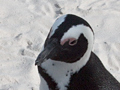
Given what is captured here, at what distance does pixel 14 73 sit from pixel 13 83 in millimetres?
96

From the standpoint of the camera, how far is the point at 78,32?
1.41 metres

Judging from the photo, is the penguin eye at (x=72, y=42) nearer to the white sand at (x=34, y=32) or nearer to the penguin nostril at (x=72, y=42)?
the penguin nostril at (x=72, y=42)

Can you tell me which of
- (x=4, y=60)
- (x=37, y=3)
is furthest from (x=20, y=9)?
(x=4, y=60)

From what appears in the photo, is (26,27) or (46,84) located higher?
(46,84)

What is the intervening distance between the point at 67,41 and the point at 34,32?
123cm

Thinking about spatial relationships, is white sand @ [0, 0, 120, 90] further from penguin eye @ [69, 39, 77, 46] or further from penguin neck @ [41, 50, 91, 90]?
penguin eye @ [69, 39, 77, 46]

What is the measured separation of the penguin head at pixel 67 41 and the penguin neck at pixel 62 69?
1.7 inches

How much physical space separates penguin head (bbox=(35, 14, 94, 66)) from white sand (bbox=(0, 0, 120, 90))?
0.77 m

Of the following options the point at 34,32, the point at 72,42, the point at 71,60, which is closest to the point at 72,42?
the point at 72,42

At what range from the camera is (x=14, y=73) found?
2.23 m

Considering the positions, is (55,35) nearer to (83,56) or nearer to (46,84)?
(83,56)

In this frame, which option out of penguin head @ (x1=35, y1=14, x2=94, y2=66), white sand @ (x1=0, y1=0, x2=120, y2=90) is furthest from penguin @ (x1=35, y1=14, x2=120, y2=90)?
white sand @ (x1=0, y1=0, x2=120, y2=90)

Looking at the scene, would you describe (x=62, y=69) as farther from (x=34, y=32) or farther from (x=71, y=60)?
(x=34, y=32)

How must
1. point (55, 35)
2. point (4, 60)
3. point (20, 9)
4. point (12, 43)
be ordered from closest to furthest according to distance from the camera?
point (55, 35)
point (4, 60)
point (12, 43)
point (20, 9)
